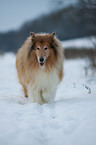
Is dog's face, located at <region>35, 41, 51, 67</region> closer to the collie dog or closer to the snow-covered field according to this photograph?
the collie dog

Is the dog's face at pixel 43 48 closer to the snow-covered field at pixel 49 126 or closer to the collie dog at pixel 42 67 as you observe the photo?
the collie dog at pixel 42 67

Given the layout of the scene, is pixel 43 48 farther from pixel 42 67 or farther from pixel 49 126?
pixel 49 126

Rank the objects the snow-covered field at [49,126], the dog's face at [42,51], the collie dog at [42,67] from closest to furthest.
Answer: the snow-covered field at [49,126] < the dog's face at [42,51] < the collie dog at [42,67]

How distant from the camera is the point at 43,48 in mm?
3605

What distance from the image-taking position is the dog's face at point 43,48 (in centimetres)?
353

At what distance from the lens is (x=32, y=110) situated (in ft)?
10.1

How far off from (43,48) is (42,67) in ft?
1.46

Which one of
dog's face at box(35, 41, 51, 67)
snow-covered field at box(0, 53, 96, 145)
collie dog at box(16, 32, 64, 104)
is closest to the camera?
snow-covered field at box(0, 53, 96, 145)

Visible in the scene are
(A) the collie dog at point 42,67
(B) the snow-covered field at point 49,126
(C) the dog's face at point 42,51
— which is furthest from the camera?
(A) the collie dog at point 42,67

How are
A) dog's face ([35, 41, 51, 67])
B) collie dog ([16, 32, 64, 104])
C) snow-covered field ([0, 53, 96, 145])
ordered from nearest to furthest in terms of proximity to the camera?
snow-covered field ([0, 53, 96, 145]) < dog's face ([35, 41, 51, 67]) < collie dog ([16, 32, 64, 104])

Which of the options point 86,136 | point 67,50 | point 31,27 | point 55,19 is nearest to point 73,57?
point 67,50

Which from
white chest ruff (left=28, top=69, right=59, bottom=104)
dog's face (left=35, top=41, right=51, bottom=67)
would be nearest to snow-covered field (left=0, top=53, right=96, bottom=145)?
white chest ruff (left=28, top=69, right=59, bottom=104)

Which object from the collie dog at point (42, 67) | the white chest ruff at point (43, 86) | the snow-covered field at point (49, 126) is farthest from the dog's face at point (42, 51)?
the snow-covered field at point (49, 126)

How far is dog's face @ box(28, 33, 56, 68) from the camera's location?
3.53 meters
